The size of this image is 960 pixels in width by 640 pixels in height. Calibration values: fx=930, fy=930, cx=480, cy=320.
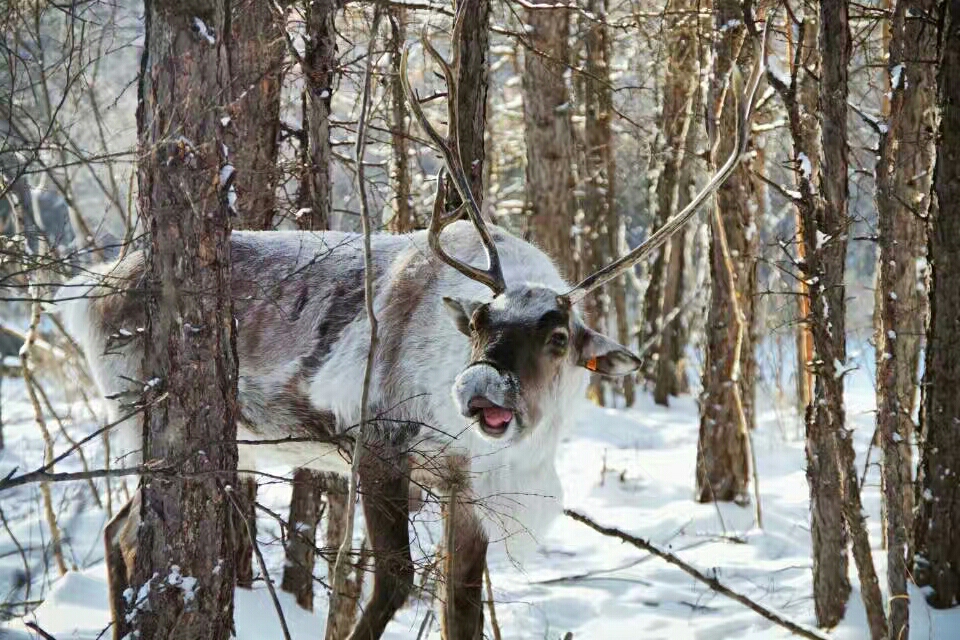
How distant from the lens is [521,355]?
3.59 metres

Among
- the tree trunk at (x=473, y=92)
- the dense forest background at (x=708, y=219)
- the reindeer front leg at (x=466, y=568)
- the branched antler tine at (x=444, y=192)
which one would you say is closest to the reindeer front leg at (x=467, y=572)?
the reindeer front leg at (x=466, y=568)

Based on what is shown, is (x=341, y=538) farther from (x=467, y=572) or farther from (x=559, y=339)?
(x=559, y=339)

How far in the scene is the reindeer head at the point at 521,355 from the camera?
11.1ft

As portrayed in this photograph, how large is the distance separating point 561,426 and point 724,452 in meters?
3.36

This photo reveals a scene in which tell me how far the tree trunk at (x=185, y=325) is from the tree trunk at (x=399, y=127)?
5.98 ft

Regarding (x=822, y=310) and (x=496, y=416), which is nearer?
(x=496, y=416)

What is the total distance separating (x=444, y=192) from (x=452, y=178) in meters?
0.15

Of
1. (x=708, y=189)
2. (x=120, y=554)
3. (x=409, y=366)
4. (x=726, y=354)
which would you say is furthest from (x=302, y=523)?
(x=726, y=354)

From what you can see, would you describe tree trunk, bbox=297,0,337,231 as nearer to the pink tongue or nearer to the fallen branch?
the pink tongue

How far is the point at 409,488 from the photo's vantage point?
4.08 metres

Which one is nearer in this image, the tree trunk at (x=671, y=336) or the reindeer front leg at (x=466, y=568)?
the reindeer front leg at (x=466, y=568)

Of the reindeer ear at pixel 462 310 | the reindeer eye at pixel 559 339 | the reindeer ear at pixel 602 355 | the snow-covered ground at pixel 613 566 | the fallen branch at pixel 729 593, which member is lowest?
the snow-covered ground at pixel 613 566

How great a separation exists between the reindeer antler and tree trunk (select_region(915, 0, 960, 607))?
6.60 feet

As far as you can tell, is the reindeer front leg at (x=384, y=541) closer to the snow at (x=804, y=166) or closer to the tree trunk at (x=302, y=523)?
the tree trunk at (x=302, y=523)
